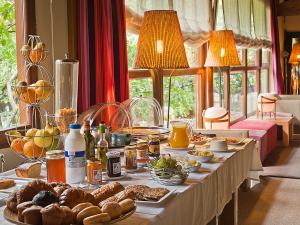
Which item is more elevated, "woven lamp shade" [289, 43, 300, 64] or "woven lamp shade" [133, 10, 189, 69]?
"woven lamp shade" [289, 43, 300, 64]

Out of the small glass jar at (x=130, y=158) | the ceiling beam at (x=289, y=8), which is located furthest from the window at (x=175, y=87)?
the ceiling beam at (x=289, y=8)

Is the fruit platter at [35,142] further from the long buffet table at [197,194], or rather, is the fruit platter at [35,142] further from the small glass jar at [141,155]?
the small glass jar at [141,155]

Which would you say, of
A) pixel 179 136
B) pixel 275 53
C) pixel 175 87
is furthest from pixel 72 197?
pixel 275 53

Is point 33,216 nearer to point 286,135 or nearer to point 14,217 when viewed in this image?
point 14,217

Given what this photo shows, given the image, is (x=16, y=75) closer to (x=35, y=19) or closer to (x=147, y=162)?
(x=35, y=19)

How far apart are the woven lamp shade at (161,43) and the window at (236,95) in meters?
3.79

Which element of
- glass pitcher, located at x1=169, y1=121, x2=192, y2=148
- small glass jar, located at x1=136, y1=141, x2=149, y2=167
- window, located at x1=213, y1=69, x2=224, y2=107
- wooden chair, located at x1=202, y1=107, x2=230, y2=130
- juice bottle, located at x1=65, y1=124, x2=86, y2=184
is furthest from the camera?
window, located at x1=213, y1=69, x2=224, y2=107

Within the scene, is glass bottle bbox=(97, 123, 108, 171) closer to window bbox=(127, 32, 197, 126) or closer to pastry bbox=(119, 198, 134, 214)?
pastry bbox=(119, 198, 134, 214)

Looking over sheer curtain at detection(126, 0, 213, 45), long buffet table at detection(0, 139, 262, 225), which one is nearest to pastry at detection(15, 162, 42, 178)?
long buffet table at detection(0, 139, 262, 225)

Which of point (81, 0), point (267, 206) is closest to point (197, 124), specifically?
point (267, 206)

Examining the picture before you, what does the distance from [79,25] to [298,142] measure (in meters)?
5.03

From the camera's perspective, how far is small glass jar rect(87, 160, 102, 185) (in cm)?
173

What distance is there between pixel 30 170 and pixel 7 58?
0.93 metres

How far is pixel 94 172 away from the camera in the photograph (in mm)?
1732
